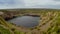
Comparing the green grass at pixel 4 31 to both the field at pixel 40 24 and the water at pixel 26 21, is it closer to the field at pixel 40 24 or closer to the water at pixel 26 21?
the field at pixel 40 24

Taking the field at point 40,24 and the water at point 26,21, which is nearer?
the field at point 40,24

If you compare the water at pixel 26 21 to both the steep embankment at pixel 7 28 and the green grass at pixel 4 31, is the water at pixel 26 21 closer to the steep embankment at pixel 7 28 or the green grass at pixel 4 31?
the steep embankment at pixel 7 28

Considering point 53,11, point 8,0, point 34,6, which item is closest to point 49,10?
point 53,11

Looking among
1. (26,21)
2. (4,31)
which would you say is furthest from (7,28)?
(26,21)

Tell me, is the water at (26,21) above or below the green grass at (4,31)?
above

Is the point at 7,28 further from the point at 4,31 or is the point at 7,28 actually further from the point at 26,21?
the point at 26,21

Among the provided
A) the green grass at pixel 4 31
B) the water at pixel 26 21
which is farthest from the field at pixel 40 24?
the water at pixel 26 21

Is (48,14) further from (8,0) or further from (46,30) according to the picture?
(8,0)
